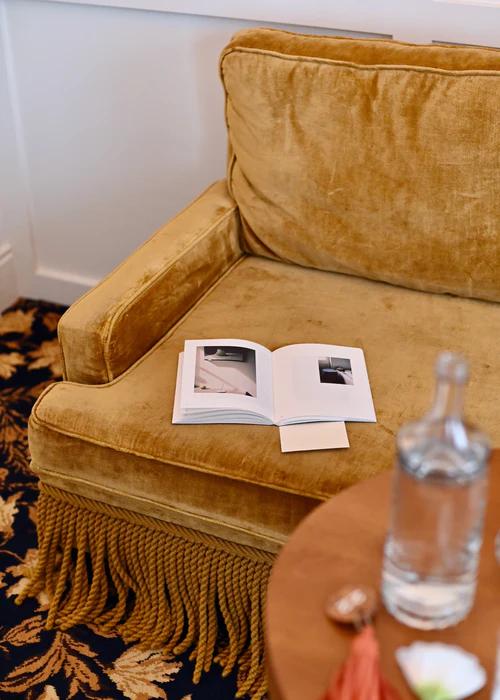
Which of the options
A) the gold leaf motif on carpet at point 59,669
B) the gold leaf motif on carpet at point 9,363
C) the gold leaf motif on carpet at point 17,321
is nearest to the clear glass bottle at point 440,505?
the gold leaf motif on carpet at point 59,669

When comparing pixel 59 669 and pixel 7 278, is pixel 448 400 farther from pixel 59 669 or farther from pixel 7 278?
pixel 7 278

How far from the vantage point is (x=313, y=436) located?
148cm

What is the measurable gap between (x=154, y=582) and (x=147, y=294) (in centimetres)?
54

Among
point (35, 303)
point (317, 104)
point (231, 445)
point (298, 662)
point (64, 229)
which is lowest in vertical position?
point (35, 303)

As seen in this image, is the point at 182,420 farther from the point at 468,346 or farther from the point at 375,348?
the point at 468,346

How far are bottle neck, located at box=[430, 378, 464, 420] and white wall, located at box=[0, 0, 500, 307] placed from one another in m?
1.27

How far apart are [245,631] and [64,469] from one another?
0.45 m

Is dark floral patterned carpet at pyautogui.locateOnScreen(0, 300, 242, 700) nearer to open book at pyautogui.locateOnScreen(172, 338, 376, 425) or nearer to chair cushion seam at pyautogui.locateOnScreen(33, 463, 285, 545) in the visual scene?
chair cushion seam at pyautogui.locateOnScreen(33, 463, 285, 545)

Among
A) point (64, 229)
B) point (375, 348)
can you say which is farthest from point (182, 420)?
point (64, 229)

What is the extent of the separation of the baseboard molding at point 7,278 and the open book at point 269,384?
119 centimetres

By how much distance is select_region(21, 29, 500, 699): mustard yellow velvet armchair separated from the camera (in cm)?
151

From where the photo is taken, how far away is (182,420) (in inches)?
59.9

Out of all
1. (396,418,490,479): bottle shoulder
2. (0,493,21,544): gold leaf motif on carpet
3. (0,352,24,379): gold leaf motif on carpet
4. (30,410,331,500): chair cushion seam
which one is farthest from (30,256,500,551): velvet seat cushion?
(0,352,24,379): gold leaf motif on carpet

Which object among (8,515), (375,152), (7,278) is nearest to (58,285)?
(7,278)
